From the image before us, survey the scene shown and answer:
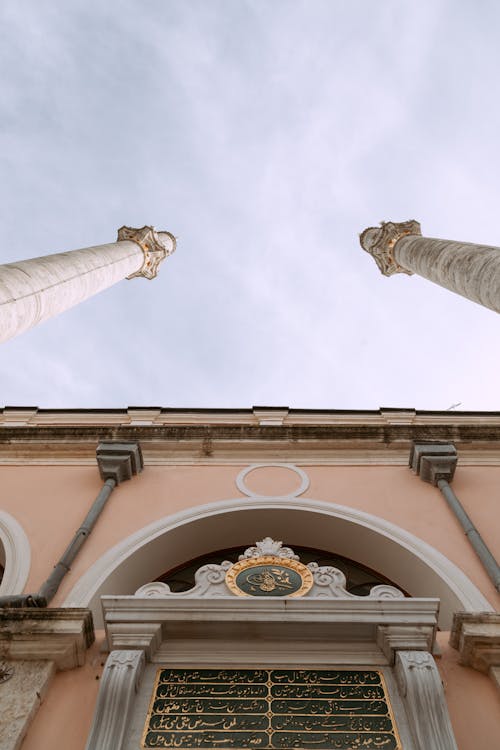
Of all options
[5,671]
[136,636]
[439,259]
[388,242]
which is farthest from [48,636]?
[388,242]

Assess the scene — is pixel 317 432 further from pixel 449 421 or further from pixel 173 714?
pixel 173 714

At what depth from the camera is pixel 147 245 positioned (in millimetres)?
19422

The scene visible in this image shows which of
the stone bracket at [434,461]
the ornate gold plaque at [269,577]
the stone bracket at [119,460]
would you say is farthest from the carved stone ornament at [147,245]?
the ornate gold plaque at [269,577]

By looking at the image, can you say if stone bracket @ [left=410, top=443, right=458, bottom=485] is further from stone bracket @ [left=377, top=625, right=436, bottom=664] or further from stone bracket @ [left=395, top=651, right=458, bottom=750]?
stone bracket @ [left=395, top=651, right=458, bottom=750]

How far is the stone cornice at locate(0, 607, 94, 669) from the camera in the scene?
206 inches

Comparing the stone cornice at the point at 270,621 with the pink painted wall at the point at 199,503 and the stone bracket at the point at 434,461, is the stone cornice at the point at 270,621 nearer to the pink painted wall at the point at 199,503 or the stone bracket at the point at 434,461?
the pink painted wall at the point at 199,503

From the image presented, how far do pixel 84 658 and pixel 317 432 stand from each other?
200 inches

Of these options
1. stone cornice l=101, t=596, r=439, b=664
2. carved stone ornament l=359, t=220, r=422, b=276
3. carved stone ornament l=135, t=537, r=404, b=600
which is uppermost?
carved stone ornament l=359, t=220, r=422, b=276

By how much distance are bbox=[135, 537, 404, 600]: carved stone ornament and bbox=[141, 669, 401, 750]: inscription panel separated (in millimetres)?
724

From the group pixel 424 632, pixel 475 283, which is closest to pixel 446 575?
pixel 424 632

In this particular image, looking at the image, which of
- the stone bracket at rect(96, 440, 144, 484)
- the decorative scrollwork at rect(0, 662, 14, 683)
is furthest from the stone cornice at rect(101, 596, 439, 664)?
the stone bracket at rect(96, 440, 144, 484)

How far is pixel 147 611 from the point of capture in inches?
214

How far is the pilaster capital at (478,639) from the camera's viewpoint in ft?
17.1

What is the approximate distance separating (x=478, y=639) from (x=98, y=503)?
4630mm
